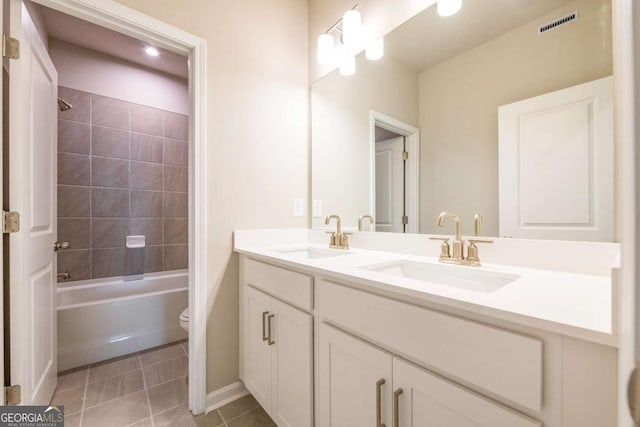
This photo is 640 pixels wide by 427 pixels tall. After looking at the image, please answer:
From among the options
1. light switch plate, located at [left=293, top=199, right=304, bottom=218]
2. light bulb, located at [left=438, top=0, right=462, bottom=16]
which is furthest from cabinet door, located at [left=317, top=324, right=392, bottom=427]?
light bulb, located at [left=438, top=0, right=462, bottom=16]

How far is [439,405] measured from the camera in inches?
25.8

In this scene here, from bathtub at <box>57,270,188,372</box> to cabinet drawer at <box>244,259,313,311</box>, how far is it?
119 centimetres

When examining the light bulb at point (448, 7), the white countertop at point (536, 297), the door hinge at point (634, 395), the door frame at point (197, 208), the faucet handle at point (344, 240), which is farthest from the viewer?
the faucet handle at point (344, 240)

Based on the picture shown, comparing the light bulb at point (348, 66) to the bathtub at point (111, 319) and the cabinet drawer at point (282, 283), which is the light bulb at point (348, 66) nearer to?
the cabinet drawer at point (282, 283)

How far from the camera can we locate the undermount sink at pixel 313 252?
4.95 feet

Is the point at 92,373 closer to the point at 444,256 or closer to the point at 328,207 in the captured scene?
the point at 328,207

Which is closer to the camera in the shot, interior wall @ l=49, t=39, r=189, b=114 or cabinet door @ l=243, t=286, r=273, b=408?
cabinet door @ l=243, t=286, r=273, b=408

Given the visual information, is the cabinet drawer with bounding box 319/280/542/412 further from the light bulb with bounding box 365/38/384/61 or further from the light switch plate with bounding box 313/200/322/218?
the light bulb with bounding box 365/38/384/61

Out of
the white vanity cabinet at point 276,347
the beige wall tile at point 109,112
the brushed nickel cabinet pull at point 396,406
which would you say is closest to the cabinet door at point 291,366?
the white vanity cabinet at point 276,347

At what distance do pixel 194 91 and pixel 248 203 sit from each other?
0.65m

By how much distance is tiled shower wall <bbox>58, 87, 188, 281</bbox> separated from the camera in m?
2.31

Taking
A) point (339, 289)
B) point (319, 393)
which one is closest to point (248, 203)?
point (339, 289)

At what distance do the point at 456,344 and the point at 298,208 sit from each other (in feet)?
4.45

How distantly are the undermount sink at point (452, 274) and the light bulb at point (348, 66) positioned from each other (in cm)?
119
